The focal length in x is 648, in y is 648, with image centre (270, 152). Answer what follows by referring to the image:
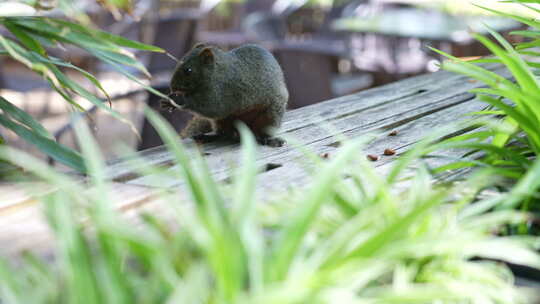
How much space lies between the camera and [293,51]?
5.53 m

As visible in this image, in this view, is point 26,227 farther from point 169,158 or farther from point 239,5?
point 239,5

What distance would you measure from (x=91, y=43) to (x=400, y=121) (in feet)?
3.88

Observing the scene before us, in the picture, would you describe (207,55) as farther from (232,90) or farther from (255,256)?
(255,256)

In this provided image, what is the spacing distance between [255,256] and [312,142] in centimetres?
115

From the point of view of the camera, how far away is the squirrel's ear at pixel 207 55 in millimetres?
2119

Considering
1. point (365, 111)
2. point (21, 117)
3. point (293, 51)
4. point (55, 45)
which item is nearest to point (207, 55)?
point (55, 45)

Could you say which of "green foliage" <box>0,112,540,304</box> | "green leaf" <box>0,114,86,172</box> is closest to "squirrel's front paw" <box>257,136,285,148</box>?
"green leaf" <box>0,114,86,172</box>

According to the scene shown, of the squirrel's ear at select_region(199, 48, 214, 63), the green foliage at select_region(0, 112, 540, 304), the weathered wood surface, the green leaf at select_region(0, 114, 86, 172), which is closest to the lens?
the green foliage at select_region(0, 112, 540, 304)

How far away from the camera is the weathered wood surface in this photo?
1.43 meters

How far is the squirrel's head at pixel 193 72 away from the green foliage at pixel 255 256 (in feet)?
3.17

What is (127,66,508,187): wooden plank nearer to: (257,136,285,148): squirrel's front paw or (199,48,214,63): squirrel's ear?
(257,136,285,148): squirrel's front paw

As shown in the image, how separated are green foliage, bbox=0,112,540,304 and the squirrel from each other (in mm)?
941

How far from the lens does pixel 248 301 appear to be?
0.88m

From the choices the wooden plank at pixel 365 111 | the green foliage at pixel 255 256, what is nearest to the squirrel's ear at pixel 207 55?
the wooden plank at pixel 365 111
